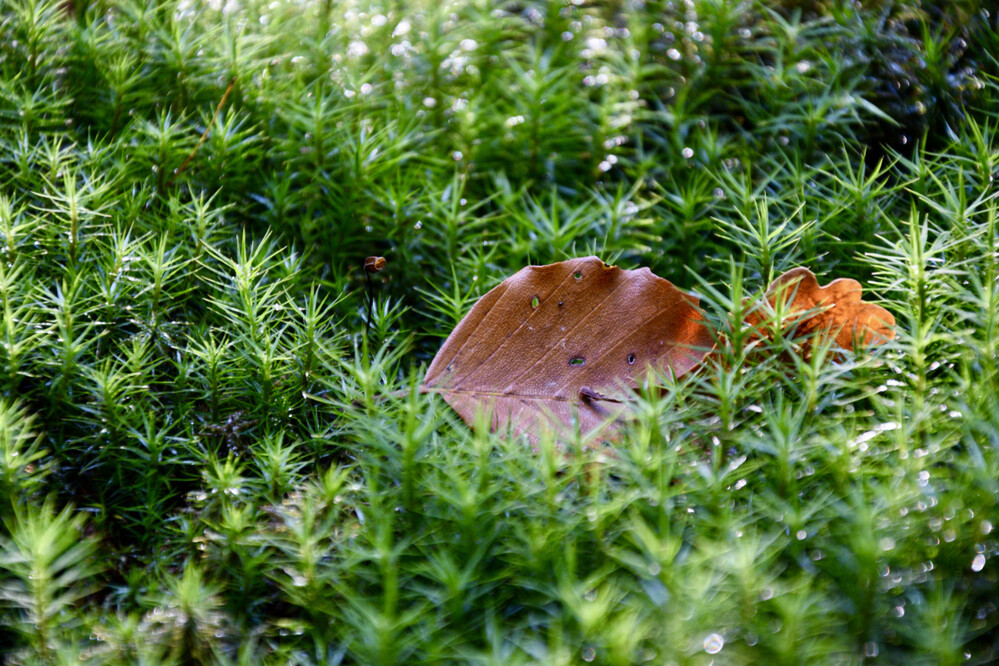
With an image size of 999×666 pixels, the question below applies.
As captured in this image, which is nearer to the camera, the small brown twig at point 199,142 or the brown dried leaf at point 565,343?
the brown dried leaf at point 565,343

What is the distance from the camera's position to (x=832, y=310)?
118cm

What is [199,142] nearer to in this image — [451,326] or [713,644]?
[451,326]

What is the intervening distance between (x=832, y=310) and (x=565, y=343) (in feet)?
1.22

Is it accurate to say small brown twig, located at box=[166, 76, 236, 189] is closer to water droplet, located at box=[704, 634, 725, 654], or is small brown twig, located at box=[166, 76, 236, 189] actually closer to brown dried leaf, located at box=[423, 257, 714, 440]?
brown dried leaf, located at box=[423, 257, 714, 440]

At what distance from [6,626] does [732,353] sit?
0.90 meters

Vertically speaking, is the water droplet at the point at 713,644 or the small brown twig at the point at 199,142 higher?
the small brown twig at the point at 199,142

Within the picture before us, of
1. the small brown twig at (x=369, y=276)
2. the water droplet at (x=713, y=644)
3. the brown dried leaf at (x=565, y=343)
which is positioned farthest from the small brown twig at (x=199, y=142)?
the water droplet at (x=713, y=644)

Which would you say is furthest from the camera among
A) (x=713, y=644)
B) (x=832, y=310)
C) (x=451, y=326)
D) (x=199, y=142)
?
(x=199, y=142)

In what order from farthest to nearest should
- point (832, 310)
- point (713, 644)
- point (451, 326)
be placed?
point (451, 326)
point (832, 310)
point (713, 644)

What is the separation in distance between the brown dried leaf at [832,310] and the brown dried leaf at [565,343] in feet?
0.38

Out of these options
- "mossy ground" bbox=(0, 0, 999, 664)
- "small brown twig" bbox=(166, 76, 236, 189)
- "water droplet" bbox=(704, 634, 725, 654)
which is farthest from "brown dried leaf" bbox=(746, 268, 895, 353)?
"small brown twig" bbox=(166, 76, 236, 189)

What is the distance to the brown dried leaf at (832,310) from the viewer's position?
114 cm

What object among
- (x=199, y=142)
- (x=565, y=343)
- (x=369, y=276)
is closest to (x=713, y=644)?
(x=565, y=343)

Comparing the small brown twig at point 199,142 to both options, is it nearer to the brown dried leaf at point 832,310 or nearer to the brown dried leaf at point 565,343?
the brown dried leaf at point 565,343
